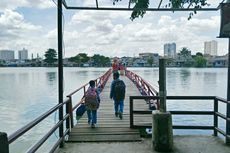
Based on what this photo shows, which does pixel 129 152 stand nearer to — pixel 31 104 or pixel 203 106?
pixel 203 106

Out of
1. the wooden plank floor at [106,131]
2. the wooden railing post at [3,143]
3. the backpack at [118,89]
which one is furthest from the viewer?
the backpack at [118,89]

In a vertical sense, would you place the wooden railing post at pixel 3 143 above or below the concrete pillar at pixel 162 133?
above

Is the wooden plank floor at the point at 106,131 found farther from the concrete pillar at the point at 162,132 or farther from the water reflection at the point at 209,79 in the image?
the water reflection at the point at 209,79

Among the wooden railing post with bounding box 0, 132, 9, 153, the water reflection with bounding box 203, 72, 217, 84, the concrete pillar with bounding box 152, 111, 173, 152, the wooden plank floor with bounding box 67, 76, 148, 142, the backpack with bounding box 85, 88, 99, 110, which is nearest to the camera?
the wooden railing post with bounding box 0, 132, 9, 153

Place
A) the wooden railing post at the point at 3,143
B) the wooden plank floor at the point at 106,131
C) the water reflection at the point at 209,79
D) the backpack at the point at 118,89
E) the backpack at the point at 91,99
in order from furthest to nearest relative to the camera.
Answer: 1. the water reflection at the point at 209,79
2. the backpack at the point at 118,89
3. the backpack at the point at 91,99
4. the wooden plank floor at the point at 106,131
5. the wooden railing post at the point at 3,143

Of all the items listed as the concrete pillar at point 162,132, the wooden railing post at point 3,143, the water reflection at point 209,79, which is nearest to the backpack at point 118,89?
the concrete pillar at point 162,132

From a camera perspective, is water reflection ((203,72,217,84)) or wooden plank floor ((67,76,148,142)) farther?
water reflection ((203,72,217,84))

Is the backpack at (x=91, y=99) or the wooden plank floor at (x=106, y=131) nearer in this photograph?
the wooden plank floor at (x=106, y=131)

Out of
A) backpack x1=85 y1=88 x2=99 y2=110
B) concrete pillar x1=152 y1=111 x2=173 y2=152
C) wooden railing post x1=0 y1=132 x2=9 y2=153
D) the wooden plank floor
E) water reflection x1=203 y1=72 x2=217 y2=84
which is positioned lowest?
water reflection x1=203 y1=72 x2=217 y2=84

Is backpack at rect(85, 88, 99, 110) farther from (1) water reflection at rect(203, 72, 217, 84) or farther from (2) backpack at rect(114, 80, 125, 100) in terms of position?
(1) water reflection at rect(203, 72, 217, 84)

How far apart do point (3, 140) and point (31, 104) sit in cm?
3607

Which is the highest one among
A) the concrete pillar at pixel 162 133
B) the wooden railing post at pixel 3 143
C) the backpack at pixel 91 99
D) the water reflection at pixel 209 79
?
the wooden railing post at pixel 3 143

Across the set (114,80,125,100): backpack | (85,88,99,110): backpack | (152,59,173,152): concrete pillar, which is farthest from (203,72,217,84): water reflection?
(152,59,173,152): concrete pillar

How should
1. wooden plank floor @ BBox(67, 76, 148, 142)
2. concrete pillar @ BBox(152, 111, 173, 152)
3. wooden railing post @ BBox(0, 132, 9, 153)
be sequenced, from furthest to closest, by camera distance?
wooden plank floor @ BBox(67, 76, 148, 142) < concrete pillar @ BBox(152, 111, 173, 152) < wooden railing post @ BBox(0, 132, 9, 153)
